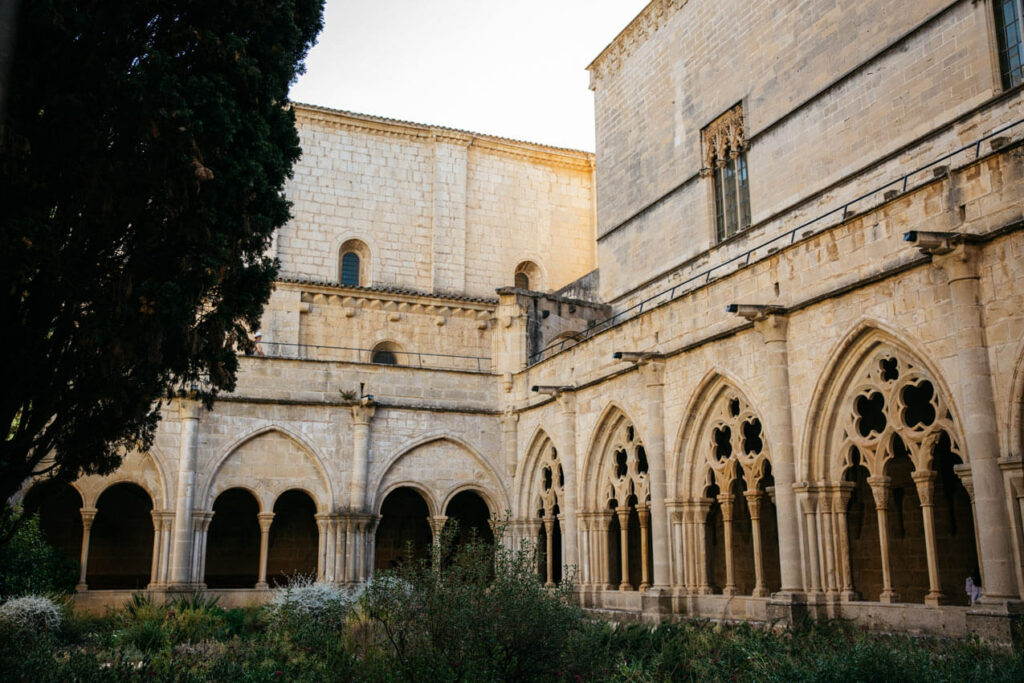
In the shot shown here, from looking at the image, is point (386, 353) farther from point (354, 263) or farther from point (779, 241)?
point (779, 241)

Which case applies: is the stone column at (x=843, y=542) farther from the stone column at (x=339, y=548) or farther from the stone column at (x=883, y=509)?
the stone column at (x=339, y=548)

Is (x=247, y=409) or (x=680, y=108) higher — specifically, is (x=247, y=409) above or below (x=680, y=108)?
below

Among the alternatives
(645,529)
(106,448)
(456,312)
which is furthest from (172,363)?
(456,312)

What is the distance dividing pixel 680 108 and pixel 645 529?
29.9ft

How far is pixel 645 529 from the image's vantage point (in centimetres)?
1591

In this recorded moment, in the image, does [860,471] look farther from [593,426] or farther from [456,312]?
[456,312]

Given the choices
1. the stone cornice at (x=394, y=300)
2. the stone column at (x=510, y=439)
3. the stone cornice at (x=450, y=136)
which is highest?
the stone cornice at (x=450, y=136)

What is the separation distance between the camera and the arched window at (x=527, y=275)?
1072 inches

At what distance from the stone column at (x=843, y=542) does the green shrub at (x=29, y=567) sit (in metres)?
11.1

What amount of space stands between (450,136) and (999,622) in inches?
806

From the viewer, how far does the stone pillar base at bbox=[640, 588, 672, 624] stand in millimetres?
14219

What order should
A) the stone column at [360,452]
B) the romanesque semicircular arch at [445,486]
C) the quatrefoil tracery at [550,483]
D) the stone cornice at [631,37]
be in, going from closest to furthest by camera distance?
the quatrefoil tracery at [550,483] → the stone column at [360,452] → the romanesque semicircular arch at [445,486] → the stone cornice at [631,37]

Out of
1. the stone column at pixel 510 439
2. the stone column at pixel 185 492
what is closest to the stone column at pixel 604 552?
the stone column at pixel 510 439

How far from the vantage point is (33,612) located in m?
13.1
